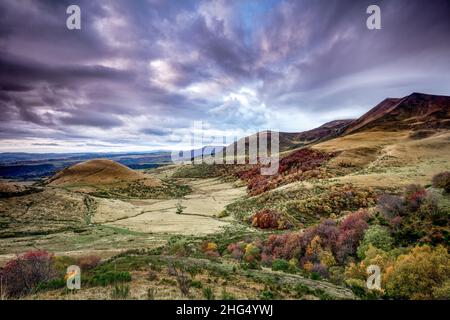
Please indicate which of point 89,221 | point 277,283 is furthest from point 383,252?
point 89,221

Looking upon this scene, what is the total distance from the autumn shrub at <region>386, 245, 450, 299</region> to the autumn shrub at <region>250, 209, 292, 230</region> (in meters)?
22.7

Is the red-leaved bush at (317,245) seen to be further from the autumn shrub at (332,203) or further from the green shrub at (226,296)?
the autumn shrub at (332,203)

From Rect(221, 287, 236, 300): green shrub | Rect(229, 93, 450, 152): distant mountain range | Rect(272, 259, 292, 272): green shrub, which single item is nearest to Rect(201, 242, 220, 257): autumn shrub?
Rect(272, 259, 292, 272): green shrub

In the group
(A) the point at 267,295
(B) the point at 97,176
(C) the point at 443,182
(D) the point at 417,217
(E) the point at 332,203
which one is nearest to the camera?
(A) the point at 267,295

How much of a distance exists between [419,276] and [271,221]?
25.7 meters

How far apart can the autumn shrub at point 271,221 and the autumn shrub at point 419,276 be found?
22685mm

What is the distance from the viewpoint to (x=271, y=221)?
3844 cm

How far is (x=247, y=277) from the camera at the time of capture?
14.3 m

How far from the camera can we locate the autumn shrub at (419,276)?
1257 cm

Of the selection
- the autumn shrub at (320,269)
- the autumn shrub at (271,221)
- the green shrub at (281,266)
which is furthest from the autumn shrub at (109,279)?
the autumn shrub at (271,221)

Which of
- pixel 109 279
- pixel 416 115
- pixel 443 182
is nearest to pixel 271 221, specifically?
pixel 443 182

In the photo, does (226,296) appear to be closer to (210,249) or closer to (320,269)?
(320,269)

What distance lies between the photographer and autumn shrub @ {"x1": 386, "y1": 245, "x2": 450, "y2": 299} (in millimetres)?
12570
